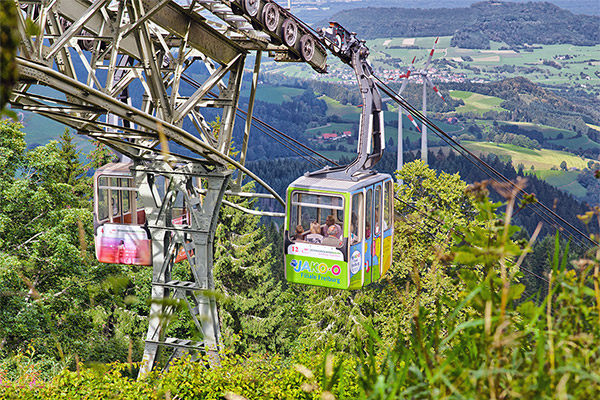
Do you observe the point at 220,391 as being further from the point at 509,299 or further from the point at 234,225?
the point at 234,225

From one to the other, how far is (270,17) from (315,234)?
3681 mm

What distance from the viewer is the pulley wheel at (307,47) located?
493 inches

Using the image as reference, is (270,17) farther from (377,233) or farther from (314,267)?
(377,233)

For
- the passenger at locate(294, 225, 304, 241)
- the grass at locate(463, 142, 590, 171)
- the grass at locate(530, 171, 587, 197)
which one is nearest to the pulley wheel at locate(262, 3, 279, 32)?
the passenger at locate(294, 225, 304, 241)

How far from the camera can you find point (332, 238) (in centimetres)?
1216

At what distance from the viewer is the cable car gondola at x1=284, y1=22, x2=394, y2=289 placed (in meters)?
11.7

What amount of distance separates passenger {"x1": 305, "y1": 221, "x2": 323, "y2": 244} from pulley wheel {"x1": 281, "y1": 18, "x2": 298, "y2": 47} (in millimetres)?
3103

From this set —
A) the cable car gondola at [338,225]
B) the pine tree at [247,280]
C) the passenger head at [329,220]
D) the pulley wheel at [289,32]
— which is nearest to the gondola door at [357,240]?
the cable car gondola at [338,225]

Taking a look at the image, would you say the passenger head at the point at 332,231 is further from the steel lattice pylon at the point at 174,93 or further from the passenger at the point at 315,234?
the steel lattice pylon at the point at 174,93

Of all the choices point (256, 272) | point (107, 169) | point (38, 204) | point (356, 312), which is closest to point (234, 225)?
point (256, 272)

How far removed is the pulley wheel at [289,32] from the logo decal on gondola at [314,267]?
368 cm

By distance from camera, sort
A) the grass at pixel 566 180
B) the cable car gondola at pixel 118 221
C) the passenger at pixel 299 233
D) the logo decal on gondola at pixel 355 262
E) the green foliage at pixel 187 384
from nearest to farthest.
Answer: the green foliage at pixel 187 384 → the logo decal on gondola at pixel 355 262 → the passenger at pixel 299 233 → the cable car gondola at pixel 118 221 → the grass at pixel 566 180

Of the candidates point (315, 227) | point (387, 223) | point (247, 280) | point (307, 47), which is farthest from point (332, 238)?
point (247, 280)

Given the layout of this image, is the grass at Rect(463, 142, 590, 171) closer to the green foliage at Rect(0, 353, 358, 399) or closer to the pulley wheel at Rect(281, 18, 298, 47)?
the pulley wheel at Rect(281, 18, 298, 47)
